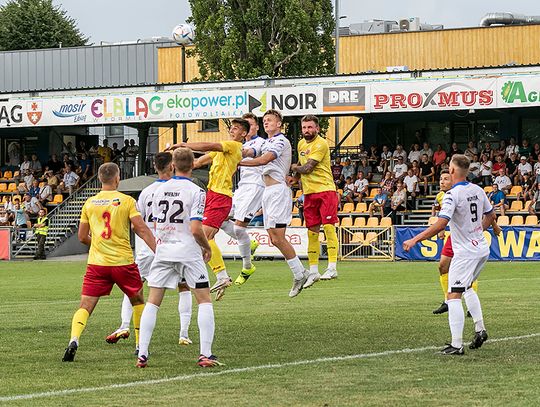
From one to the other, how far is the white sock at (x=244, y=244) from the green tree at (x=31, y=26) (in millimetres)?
72956

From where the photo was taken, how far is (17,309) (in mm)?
19781

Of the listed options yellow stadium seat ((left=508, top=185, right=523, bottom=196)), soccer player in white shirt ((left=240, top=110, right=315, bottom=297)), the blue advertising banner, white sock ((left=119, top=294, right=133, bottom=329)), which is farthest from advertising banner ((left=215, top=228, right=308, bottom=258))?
white sock ((left=119, top=294, right=133, bottom=329))

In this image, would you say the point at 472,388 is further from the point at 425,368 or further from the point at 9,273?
the point at 9,273

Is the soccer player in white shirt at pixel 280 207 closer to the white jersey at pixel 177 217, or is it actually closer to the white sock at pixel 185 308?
the white sock at pixel 185 308

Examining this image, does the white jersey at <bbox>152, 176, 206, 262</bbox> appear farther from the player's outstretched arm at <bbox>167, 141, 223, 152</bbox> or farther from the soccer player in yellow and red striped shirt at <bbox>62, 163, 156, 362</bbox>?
the player's outstretched arm at <bbox>167, 141, 223, 152</bbox>

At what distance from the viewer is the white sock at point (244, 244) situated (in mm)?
17250

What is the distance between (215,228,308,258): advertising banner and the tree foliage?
17.6 metres

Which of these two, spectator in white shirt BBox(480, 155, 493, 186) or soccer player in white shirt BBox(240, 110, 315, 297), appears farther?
→ spectator in white shirt BBox(480, 155, 493, 186)

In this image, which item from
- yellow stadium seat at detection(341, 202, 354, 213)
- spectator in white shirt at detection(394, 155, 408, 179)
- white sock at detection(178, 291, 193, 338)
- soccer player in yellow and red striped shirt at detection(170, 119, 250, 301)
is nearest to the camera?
white sock at detection(178, 291, 193, 338)

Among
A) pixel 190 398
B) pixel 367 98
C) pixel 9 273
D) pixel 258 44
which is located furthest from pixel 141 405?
pixel 258 44

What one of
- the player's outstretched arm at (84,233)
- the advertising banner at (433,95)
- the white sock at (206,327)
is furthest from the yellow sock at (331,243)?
the advertising banner at (433,95)

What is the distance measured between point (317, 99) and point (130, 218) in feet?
95.8

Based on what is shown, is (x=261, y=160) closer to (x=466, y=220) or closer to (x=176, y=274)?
(x=466, y=220)

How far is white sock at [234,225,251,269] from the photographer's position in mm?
17250
